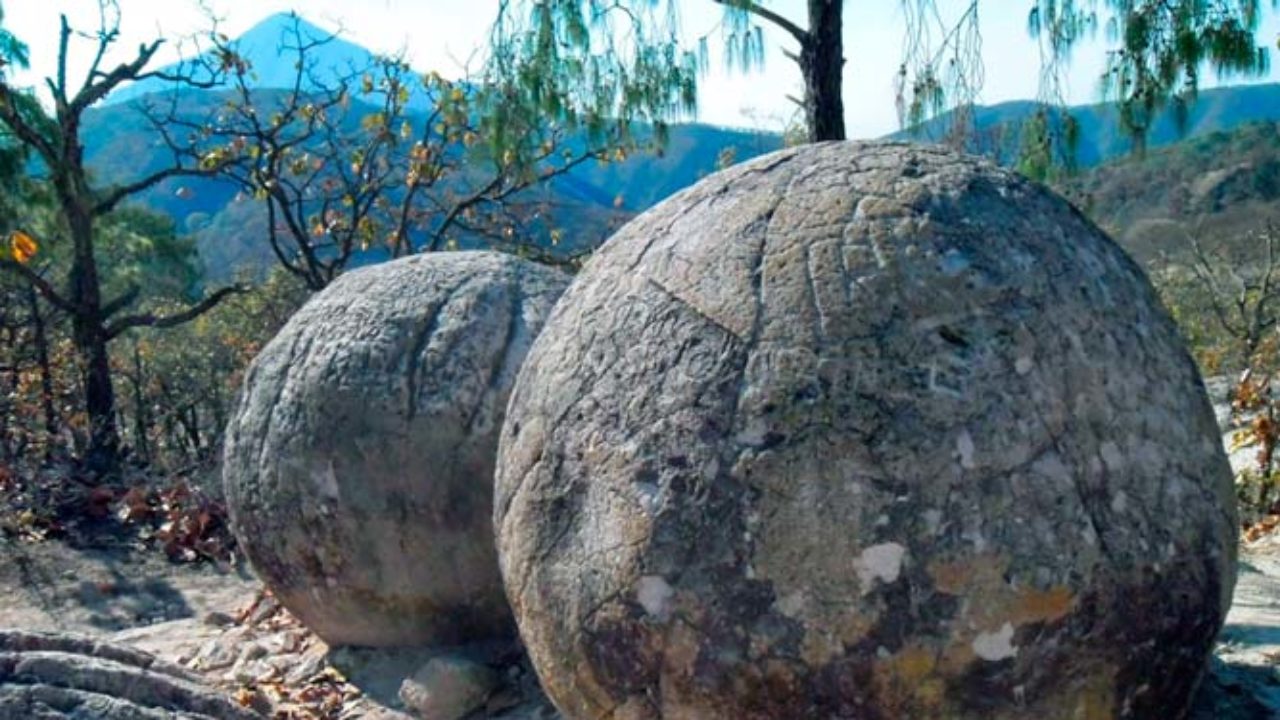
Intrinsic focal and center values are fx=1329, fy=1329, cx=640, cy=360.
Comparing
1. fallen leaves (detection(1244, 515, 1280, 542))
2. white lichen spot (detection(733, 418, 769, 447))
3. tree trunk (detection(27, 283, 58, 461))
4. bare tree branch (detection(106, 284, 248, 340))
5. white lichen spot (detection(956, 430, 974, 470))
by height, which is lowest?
fallen leaves (detection(1244, 515, 1280, 542))

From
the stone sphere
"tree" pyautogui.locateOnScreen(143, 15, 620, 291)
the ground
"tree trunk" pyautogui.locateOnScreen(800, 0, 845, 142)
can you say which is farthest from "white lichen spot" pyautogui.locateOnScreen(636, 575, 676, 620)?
"tree" pyautogui.locateOnScreen(143, 15, 620, 291)

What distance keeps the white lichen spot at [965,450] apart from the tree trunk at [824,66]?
5453 mm

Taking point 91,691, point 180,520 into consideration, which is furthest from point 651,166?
point 91,691

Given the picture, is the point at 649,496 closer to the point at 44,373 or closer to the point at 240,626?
the point at 240,626

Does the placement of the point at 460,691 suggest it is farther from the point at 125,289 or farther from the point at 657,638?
the point at 125,289

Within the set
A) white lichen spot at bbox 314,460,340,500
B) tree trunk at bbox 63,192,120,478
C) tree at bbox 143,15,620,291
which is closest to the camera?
white lichen spot at bbox 314,460,340,500

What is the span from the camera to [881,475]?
2.77m

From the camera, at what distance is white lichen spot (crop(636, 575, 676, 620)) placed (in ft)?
9.53

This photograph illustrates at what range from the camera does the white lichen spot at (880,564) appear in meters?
2.74

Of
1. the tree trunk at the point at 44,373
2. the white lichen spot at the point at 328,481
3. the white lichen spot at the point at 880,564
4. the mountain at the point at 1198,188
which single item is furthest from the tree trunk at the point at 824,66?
the mountain at the point at 1198,188

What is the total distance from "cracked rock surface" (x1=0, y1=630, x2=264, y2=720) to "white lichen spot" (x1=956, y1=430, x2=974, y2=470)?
184 cm

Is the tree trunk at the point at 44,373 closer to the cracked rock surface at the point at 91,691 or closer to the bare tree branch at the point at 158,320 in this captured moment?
the bare tree branch at the point at 158,320

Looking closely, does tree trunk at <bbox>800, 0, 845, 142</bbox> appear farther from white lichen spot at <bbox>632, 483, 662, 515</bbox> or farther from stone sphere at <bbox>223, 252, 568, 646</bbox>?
white lichen spot at <bbox>632, 483, 662, 515</bbox>

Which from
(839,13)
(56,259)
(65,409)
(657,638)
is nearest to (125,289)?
(56,259)
